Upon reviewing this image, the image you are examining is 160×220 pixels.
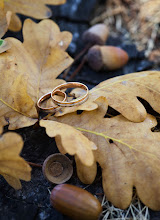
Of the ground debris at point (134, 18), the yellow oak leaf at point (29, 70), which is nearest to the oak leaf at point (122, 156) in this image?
the yellow oak leaf at point (29, 70)

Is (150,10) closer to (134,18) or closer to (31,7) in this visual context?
(134,18)

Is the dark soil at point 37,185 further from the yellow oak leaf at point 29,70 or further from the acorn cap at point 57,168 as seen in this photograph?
the yellow oak leaf at point 29,70

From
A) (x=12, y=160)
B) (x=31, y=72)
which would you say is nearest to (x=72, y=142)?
(x=12, y=160)

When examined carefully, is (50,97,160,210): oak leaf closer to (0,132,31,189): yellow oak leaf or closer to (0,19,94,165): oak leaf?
(0,19,94,165): oak leaf

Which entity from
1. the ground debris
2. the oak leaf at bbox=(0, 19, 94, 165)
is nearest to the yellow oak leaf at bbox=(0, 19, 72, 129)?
the oak leaf at bbox=(0, 19, 94, 165)

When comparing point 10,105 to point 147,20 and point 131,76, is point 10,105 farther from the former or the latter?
point 147,20

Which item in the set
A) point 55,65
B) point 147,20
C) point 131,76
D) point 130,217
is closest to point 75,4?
point 147,20
